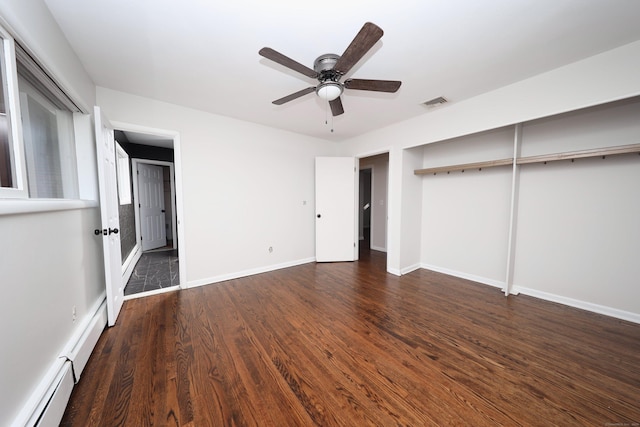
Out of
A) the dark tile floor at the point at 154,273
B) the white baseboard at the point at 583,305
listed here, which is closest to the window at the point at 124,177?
the dark tile floor at the point at 154,273

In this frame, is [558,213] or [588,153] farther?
[558,213]

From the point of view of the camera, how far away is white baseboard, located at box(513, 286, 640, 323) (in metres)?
2.24

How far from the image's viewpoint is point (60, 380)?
131cm

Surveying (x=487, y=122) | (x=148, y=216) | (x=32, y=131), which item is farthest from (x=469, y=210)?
(x=148, y=216)

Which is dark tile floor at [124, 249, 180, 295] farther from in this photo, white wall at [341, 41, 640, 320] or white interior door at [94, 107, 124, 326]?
white wall at [341, 41, 640, 320]

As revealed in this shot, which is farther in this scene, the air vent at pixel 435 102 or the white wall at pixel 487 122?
the air vent at pixel 435 102

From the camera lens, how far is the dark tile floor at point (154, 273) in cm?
321

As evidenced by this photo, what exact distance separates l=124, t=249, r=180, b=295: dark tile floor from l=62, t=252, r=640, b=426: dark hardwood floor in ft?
1.67

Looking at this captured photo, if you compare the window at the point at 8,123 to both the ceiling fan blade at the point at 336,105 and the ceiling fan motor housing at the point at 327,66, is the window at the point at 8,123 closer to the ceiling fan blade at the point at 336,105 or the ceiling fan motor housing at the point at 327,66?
the ceiling fan motor housing at the point at 327,66

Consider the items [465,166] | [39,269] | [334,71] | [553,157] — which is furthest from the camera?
[465,166]

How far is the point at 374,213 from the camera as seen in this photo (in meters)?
5.54

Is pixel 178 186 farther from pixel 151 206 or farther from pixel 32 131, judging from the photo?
pixel 151 206

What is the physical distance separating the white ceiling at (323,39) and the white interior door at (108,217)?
0.62 metres

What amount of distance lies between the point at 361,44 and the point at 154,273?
428 cm
